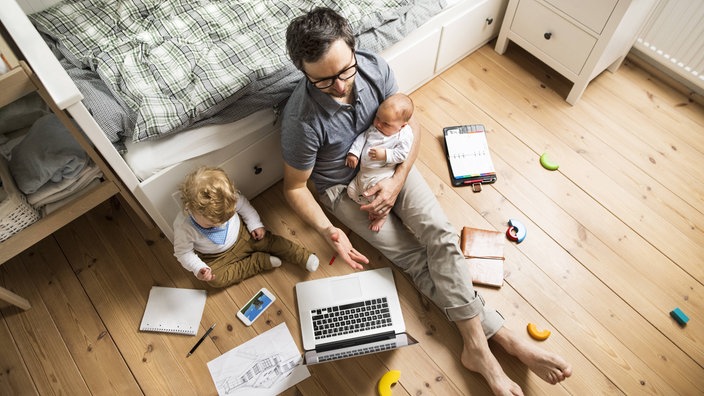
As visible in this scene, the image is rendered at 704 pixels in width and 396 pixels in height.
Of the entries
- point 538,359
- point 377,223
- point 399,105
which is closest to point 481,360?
point 538,359

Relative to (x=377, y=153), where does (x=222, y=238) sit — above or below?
below

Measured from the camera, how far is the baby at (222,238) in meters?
1.29

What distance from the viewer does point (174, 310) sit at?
155 centimetres

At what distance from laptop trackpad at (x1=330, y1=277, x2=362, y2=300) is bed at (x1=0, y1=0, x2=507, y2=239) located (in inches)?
19.1

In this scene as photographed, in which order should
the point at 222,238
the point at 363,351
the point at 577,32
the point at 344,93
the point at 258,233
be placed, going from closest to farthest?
the point at 344,93, the point at 363,351, the point at 222,238, the point at 258,233, the point at 577,32

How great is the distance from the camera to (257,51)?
57.0 inches

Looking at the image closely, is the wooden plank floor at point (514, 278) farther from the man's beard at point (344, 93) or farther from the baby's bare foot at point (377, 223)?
the man's beard at point (344, 93)

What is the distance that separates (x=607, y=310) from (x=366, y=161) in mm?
962

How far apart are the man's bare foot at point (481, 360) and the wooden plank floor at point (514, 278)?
0.06 metres

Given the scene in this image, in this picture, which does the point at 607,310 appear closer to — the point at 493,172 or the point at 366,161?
the point at 493,172

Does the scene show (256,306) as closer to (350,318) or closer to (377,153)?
(350,318)

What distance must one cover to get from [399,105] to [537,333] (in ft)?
2.82

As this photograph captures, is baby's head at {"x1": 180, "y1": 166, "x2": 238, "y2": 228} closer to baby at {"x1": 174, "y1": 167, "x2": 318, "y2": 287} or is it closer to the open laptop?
baby at {"x1": 174, "y1": 167, "x2": 318, "y2": 287}

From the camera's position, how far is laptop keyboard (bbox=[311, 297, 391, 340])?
4.86 ft
